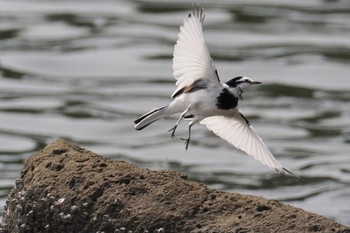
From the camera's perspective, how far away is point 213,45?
17391mm

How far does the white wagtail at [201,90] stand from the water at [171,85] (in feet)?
9.62

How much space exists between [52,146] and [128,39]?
964 cm

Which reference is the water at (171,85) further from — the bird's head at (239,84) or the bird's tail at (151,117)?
the bird's head at (239,84)

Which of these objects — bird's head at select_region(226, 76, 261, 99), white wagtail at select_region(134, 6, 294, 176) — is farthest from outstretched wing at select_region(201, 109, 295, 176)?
bird's head at select_region(226, 76, 261, 99)

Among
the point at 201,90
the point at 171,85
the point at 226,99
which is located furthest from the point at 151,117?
the point at 171,85

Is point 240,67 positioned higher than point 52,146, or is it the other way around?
point 52,146

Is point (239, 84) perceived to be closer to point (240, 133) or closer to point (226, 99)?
point (226, 99)

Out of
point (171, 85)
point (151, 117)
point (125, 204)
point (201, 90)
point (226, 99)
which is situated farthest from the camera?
point (171, 85)

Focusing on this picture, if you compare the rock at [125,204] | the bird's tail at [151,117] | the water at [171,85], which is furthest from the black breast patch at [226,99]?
the water at [171,85]

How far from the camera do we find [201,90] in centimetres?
823

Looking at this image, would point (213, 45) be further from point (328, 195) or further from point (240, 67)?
point (328, 195)

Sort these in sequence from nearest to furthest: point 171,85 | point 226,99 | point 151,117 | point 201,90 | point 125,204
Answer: point 125,204
point 226,99
point 201,90
point 151,117
point 171,85

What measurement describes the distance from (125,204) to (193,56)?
1.23 meters

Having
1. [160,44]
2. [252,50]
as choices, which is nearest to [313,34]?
[252,50]
